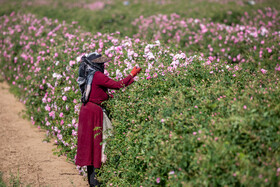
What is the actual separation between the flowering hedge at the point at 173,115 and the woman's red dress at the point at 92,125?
0.16m

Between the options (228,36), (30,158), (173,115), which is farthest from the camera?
(228,36)

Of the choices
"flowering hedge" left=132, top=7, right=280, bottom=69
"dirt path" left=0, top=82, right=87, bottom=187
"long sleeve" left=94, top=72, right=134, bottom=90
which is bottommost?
"dirt path" left=0, top=82, right=87, bottom=187

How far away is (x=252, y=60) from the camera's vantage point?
23.6ft

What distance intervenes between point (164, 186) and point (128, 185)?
71cm

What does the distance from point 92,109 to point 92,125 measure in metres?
0.23

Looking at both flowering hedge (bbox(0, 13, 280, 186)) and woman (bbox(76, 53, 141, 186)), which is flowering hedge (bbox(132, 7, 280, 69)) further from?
woman (bbox(76, 53, 141, 186))

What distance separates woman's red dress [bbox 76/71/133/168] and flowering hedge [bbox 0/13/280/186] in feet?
0.54

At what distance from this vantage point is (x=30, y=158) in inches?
212

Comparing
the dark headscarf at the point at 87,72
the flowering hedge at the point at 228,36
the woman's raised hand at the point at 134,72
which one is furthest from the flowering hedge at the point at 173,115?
the flowering hedge at the point at 228,36

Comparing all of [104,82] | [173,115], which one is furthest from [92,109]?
[173,115]

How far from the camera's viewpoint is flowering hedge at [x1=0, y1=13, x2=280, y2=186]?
2.90 m

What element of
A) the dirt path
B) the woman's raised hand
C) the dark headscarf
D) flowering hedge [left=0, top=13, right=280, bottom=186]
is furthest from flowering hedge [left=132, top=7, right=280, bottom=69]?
the dirt path

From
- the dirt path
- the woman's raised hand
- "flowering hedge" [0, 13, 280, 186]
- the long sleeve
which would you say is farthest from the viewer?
the dirt path

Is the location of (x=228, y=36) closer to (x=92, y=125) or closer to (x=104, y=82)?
(x=104, y=82)
